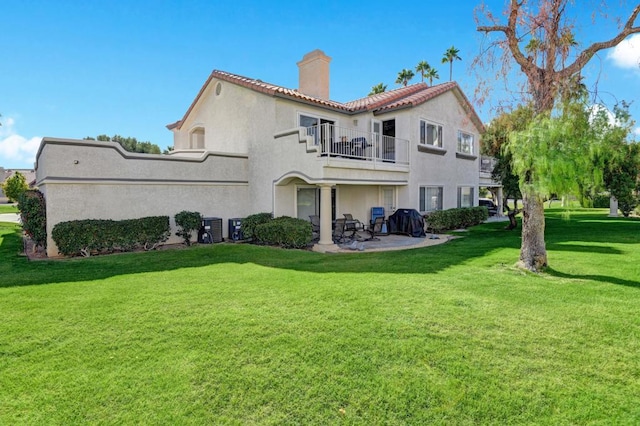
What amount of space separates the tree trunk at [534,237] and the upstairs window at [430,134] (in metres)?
10.5

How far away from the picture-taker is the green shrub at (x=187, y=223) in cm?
1363

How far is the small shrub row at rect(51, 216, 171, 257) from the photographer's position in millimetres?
11094

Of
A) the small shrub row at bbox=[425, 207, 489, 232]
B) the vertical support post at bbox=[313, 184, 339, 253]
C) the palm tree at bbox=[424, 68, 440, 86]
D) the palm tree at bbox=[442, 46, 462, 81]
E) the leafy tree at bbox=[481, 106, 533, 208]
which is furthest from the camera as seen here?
the palm tree at bbox=[424, 68, 440, 86]

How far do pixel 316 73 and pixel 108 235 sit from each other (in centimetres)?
1260

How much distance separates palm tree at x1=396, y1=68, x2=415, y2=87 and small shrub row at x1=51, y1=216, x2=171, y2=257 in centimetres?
3940

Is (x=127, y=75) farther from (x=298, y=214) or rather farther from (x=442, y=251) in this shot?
(x=442, y=251)

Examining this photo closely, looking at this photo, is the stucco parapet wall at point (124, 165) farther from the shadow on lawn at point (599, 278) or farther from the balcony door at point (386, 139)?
the shadow on lawn at point (599, 278)

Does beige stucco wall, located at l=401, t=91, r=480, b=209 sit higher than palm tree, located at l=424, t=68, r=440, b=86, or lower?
lower

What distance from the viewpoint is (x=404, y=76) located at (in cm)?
4478

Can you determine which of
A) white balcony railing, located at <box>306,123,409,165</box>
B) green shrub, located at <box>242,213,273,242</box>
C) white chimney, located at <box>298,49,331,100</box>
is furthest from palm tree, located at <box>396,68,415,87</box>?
green shrub, located at <box>242,213,273,242</box>

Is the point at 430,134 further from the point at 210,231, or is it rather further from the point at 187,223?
the point at 187,223

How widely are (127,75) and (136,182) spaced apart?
14103 mm

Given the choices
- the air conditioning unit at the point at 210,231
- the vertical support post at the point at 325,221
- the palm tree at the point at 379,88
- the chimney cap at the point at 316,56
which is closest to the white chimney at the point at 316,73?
the chimney cap at the point at 316,56

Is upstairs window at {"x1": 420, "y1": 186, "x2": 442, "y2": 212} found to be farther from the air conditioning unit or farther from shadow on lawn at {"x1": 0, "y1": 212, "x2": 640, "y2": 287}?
the air conditioning unit
